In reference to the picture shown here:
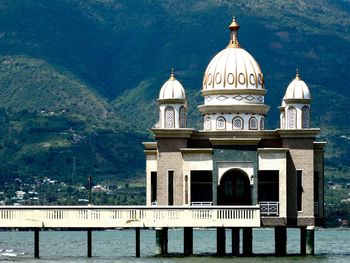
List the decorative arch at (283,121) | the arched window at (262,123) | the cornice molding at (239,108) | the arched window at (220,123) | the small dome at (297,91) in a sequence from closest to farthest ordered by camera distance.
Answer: the small dome at (297,91) < the cornice molding at (239,108) < the arched window at (220,123) < the arched window at (262,123) < the decorative arch at (283,121)

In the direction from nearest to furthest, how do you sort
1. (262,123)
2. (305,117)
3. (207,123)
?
→ (305,117), (262,123), (207,123)

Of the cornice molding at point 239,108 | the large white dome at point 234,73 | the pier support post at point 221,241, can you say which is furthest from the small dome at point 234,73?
the pier support post at point 221,241

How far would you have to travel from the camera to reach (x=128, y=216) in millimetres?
75812

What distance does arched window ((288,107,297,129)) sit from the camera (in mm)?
79812

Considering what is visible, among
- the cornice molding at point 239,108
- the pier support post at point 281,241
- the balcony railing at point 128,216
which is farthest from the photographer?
the cornice molding at point 239,108

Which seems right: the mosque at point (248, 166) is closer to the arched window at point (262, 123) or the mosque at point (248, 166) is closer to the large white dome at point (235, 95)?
the large white dome at point (235, 95)

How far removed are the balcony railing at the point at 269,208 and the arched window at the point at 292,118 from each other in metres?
4.59

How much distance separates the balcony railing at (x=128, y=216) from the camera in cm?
7519

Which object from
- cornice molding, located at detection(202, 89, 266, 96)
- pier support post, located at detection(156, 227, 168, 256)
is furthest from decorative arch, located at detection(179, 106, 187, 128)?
pier support post, located at detection(156, 227, 168, 256)

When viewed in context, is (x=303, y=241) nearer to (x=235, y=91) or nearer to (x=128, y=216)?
(x=235, y=91)

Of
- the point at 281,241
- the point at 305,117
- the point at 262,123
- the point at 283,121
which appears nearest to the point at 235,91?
the point at 262,123

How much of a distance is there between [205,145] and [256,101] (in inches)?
183

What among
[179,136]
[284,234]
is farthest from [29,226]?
[284,234]

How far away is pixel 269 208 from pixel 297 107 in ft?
19.7
